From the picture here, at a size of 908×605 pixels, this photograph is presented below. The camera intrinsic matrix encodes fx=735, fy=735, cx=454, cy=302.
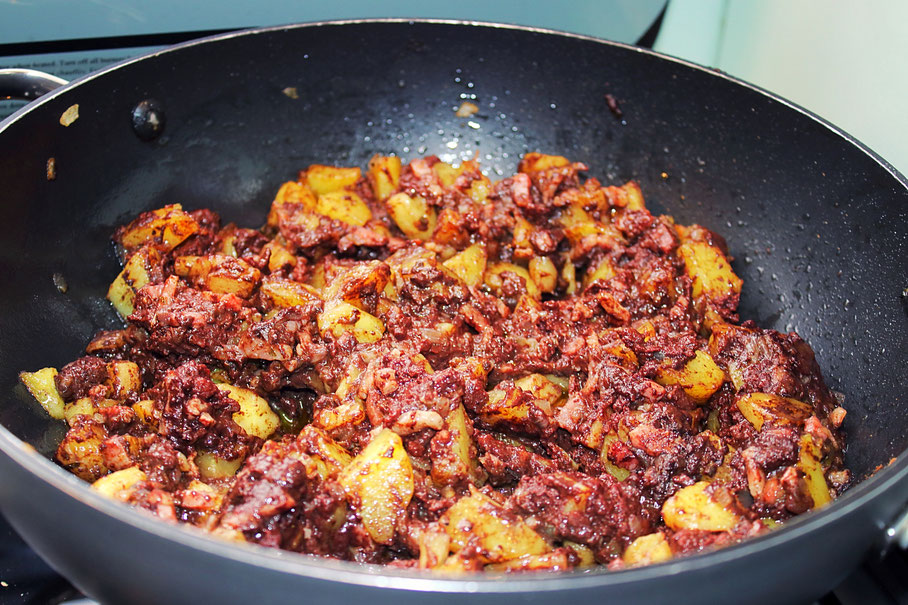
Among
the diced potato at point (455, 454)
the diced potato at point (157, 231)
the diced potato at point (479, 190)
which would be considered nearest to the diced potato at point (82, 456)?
the diced potato at point (157, 231)

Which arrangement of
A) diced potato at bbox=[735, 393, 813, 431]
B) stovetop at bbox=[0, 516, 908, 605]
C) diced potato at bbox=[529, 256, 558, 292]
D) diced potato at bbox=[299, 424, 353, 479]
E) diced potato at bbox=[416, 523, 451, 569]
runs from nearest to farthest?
diced potato at bbox=[416, 523, 451, 569] → stovetop at bbox=[0, 516, 908, 605] → diced potato at bbox=[299, 424, 353, 479] → diced potato at bbox=[735, 393, 813, 431] → diced potato at bbox=[529, 256, 558, 292]

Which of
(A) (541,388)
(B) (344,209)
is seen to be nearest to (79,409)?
(B) (344,209)

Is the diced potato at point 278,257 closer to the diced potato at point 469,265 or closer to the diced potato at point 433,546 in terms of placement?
the diced potato at point 469,265

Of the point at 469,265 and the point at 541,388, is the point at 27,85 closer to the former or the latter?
the point at 469,265

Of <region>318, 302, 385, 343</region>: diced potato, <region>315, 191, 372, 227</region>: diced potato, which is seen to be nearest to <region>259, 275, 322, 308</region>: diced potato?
<region>318, 302, 385, 343</region>: diced potato

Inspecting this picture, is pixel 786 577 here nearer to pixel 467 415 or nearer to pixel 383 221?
pixel 467 415

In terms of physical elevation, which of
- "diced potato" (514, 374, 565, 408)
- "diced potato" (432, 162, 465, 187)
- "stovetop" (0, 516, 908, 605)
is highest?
"diced potato" (432, 162, 465, 187)

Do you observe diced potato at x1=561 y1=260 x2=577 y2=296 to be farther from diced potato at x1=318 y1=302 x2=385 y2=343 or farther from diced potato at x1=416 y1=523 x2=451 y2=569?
diced potato at x1=416 y1=523 x2=451 y2=569
